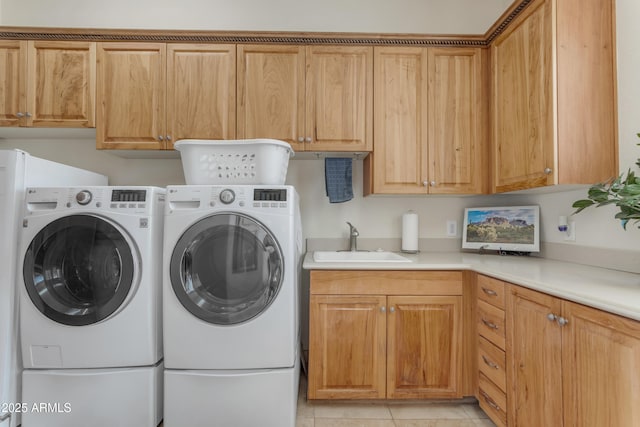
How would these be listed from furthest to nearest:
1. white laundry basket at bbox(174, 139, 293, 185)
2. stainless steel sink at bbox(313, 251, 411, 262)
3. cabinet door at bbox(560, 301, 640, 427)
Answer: stainless steel sink at bbox(313, 251, 411, 262) < white laundry basket at bbox(174, 139, 293, 185) < cabinet door at bbox(560, 301, 640, 427)

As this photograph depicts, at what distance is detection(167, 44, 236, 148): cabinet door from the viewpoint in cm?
204

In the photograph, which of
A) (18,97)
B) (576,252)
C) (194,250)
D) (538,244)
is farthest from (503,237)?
(18,97)

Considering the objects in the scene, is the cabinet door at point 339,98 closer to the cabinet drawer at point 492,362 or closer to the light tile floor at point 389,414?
the cabinet drawer at point 492,362

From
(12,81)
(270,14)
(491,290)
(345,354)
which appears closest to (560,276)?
(491,290)

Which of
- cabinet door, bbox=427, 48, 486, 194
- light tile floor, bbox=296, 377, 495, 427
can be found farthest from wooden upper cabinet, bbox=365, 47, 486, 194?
light tile floor, bbox=296, 377, 495, 427

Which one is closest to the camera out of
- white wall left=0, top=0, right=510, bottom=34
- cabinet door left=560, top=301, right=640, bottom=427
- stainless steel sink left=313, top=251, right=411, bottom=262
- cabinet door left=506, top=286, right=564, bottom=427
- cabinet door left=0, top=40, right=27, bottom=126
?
cabinet door left=560, top=301, right=640, bottom=427

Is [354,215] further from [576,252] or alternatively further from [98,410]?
[98,410]

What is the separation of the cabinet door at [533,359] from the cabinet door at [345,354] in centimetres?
63

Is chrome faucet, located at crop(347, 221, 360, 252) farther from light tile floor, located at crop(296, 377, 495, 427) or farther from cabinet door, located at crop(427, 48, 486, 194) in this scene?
light tile floor, located at crop(296, 377, 495, 427)

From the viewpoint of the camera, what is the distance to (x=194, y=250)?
1.57m

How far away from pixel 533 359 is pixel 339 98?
1.77 m

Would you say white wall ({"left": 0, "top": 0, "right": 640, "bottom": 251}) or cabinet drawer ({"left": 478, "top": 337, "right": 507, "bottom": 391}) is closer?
cabinet drawer ({"left": 478, "top": 337, "right": 507, "bottom": 391})

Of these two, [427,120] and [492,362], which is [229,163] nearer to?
[427,120]

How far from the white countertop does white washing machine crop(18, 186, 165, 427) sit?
922 mm
